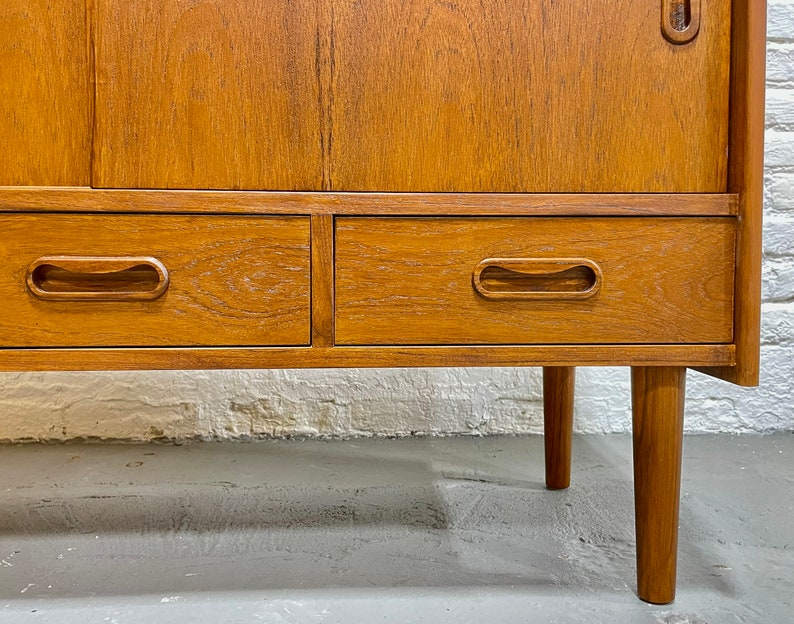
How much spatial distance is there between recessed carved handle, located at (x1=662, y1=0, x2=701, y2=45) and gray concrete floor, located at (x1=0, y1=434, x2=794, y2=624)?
611 millimetres

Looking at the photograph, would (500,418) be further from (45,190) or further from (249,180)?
(45,190)

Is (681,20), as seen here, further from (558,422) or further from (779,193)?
(779,193)

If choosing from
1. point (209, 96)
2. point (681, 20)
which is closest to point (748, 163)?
point (681, 20)

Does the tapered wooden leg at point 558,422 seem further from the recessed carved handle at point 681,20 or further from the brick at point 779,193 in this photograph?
the brick at point 779,193

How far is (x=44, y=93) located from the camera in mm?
667

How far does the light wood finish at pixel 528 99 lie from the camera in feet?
2.21

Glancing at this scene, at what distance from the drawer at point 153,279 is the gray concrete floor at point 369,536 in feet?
1.01

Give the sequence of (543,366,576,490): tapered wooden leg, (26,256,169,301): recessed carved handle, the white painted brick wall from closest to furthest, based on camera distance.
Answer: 1. (26,256,169,301): recessed carved handle
2. (543,366,576,490): tapered wooden leg
3. the white painted brick wall

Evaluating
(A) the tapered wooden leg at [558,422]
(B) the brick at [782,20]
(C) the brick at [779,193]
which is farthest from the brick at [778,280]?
(A) the tapered wooden leg at [558,422]

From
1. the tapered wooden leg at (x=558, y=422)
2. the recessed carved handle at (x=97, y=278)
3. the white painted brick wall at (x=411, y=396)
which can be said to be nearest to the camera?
the recessed carved handle at (x=97, y=278)

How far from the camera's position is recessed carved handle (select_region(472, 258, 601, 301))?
2.22ft

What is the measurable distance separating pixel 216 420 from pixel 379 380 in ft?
1.16

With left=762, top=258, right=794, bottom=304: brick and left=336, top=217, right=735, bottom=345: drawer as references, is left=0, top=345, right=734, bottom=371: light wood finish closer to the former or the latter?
left=336, top=217, right=735, bottom=345: drawer

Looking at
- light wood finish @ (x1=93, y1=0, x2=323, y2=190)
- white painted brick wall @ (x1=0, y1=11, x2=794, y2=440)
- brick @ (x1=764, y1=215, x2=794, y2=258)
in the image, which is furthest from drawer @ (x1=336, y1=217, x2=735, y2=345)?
brick @ (x1=764, y1=215, x2=794, y2=258)
